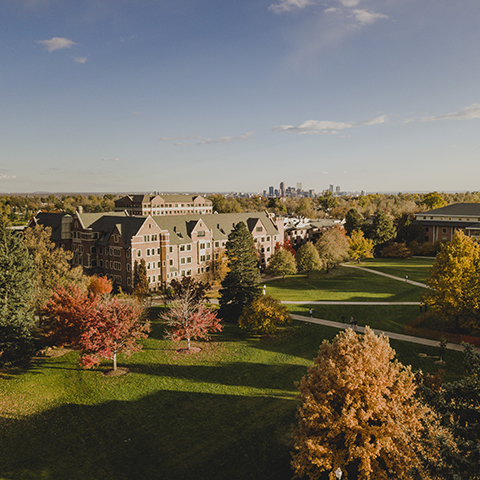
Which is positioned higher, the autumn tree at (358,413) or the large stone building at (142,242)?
the large stone building at (142,242)

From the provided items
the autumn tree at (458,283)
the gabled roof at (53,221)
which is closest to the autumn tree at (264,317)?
the autumn tree at (458,283)

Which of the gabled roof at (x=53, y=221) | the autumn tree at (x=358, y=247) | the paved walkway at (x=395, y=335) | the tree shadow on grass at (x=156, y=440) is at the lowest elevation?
the tree shadow on grass at (x=156, y=440)

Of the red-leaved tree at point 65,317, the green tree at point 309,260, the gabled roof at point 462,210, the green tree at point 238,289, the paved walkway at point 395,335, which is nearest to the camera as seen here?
the red-leaved tree at point 65,317

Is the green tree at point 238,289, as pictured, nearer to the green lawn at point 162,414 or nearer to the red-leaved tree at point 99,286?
the green lawn at point 162,414

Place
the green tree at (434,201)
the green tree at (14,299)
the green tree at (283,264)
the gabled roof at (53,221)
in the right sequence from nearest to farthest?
1. the green tree at (14,299)
2. the green tree at (283,264)
3. the gabled roof at (53,221)
4. the green tree at (434,201)

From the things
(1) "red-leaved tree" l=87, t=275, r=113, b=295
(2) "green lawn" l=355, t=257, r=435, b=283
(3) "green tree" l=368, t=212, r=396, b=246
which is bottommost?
(2) "green lawn" l=355, t=257, r=435, b=283

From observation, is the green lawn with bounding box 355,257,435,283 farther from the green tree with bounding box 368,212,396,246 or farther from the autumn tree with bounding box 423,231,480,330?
the autumn tree with bounding box 423,231,480,330

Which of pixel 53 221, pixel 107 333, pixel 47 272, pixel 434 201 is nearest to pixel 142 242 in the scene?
pixel 47 272

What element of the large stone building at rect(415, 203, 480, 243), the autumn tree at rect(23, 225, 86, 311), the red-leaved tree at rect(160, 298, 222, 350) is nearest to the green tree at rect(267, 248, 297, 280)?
the red-leaved tree at rect(160, 298, 222, 350)
